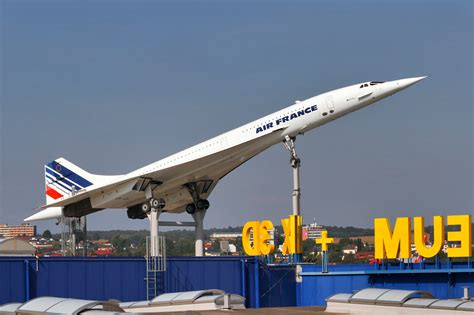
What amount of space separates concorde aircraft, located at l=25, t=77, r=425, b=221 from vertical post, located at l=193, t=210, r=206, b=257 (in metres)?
0.35

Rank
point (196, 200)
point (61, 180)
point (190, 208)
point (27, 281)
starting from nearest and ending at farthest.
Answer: point (27, 281) → point (196, 200) → point (190, 208) → point (61, 180)

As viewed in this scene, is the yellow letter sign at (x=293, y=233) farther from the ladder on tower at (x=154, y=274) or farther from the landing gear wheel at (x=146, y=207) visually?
the landing gear wheel at (x=146, y=207)

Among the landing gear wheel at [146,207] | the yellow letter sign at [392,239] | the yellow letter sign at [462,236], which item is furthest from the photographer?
the landing gear wheel at [146,207]

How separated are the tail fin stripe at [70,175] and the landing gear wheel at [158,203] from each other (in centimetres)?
681

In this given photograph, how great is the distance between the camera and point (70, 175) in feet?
225

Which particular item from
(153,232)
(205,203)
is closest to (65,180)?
(205,203)

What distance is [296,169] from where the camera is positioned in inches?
2266

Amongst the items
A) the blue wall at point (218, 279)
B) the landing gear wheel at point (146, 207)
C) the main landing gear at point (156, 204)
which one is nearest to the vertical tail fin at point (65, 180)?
the landing gear wheel at point (146, 207)

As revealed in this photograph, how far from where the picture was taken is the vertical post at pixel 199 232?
6431 centimetres

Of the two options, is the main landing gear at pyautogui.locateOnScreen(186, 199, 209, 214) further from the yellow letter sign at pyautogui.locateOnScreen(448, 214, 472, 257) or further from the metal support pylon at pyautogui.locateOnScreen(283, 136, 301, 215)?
the yellow letter sign at pyautogui.locateOnScreen(448, 214, 472, 257)

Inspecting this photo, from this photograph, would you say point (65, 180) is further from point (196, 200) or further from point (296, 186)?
point (296, 186)

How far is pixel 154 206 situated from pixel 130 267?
519 inches

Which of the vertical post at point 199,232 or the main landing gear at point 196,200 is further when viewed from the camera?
the main landing gear at point 196,200

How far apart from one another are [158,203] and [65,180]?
9380mm
